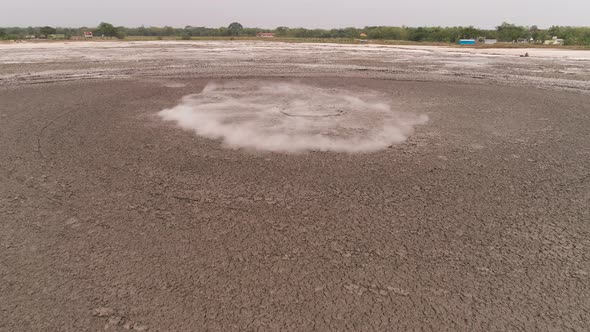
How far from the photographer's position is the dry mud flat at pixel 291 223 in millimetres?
2424

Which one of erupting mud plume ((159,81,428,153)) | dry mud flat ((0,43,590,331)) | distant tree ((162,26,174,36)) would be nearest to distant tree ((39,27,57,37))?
distant tree ((162,26,174,36))

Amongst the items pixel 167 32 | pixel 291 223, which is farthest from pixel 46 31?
pixel 291 223

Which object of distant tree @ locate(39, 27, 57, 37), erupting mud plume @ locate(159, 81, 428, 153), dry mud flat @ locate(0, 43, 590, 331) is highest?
distant tree @ locate(39, 27, 57, 37)

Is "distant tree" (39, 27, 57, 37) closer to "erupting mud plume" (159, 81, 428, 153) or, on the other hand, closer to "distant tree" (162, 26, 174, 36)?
"distant tree" (162, 26, 174, 36)

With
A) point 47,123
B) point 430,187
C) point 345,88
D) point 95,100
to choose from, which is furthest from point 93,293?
point 345,88

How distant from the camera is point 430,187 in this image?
14.1 feet

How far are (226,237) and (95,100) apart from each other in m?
7.66

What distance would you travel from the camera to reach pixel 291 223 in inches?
138

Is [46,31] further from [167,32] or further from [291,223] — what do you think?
[291,223]

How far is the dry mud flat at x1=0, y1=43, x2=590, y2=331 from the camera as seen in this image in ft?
7.95

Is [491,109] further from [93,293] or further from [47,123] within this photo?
[47,123]

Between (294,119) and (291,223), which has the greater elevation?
(294,119)

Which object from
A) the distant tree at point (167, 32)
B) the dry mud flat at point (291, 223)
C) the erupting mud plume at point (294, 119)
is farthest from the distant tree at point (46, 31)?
the dry mud flat at point (291, 223)

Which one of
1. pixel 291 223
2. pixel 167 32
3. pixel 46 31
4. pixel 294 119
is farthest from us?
pixel 167 32
